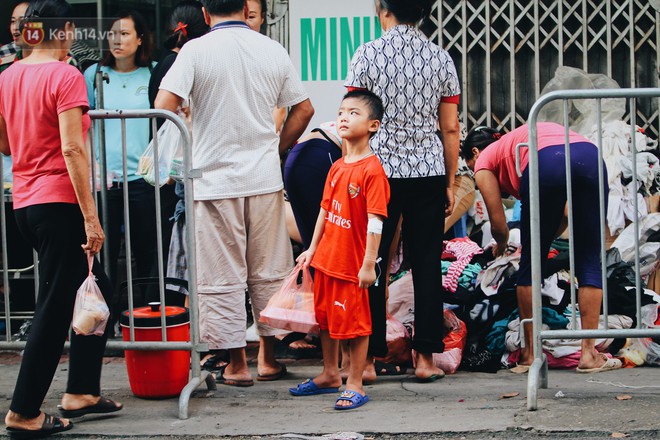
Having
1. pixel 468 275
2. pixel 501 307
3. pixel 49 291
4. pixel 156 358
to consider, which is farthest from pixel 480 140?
pixel 49 291

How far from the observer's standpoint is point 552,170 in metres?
5.51

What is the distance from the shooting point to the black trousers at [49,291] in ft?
15.0

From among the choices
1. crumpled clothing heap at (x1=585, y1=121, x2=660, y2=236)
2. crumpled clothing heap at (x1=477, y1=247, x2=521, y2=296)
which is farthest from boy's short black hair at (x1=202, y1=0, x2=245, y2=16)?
crumpled clothing heap at (x1=585, y1=121, x2=660, y2=236)

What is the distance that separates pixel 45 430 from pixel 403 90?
2481 mm

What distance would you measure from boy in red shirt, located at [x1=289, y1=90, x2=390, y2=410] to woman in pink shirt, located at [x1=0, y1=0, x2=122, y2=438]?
1181 mm

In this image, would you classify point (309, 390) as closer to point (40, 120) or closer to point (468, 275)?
point (468, 275)

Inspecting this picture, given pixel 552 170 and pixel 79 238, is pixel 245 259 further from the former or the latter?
pixel 552 170

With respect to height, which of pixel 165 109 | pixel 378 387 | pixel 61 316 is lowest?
pixel 378 387

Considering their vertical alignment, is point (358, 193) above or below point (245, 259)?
above

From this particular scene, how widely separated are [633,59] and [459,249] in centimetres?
248

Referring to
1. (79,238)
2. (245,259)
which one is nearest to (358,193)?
(245,259)

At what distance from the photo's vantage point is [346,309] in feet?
16.5

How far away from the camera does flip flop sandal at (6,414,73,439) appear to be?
457 cm

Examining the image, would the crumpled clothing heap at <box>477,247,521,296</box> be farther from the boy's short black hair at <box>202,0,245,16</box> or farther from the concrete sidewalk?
the boy's short black hair at <box>202,0,245,16</box>
